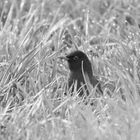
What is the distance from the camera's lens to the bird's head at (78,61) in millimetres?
5297

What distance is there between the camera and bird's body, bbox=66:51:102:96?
5094mm

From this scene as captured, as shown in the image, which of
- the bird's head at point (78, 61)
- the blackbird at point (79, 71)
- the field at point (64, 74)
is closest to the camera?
the field at point (64, 74)

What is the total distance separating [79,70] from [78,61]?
0.08 meters

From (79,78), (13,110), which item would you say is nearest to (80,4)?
(79,78)

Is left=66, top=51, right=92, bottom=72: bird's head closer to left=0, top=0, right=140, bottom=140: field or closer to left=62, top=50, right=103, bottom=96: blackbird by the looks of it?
left=62, top=50, right=103, bottom=96: blackbird

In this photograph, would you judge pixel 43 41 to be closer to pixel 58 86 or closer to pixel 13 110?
pixel 58 86

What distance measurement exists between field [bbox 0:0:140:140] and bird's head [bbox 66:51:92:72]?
0.40 ft

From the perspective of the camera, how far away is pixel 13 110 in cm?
448

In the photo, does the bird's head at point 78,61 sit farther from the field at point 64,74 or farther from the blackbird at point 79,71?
the field at point 64,74

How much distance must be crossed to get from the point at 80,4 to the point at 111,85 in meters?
2.38

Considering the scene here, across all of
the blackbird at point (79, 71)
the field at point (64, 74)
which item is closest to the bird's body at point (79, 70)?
the blackbird at point (79, 71)

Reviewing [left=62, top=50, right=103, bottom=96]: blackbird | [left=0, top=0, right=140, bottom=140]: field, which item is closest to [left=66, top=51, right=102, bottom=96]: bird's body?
[left=62, top=50, right=103, bottom=96]: blackbird

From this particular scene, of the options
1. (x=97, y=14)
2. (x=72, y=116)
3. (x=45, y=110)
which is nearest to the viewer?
(x=72, y=116)

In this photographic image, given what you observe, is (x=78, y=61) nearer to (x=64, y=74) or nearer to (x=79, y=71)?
(x=79, y=71)
